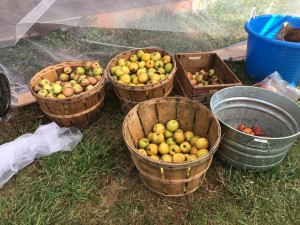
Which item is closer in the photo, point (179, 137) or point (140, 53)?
point (179, 137)

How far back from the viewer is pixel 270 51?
2967 mm

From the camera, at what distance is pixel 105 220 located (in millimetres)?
2078

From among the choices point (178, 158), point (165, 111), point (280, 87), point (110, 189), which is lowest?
point (110, 189)

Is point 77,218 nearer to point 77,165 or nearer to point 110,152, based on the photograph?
point 77,165

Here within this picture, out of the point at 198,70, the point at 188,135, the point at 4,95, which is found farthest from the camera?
the point at 198,70

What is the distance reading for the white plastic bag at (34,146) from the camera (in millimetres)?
2330

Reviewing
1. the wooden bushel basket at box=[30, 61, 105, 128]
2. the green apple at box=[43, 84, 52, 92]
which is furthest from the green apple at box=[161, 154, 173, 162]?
the green apple at box=[43, 84, 52, 92]

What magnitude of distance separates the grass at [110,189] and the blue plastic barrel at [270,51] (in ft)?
3.03

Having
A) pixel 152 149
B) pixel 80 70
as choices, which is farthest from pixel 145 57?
pixel 152 149

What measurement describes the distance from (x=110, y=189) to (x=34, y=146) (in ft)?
2.65

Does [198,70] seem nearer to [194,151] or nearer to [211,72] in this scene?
[211,72]

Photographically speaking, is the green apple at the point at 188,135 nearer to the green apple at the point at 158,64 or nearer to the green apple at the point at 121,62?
the green apple at the point at 158,64

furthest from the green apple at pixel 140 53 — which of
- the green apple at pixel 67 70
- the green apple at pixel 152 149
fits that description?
the green apple at pixel 152 149

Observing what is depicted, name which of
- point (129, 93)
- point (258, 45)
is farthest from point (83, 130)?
point (258, 45)
